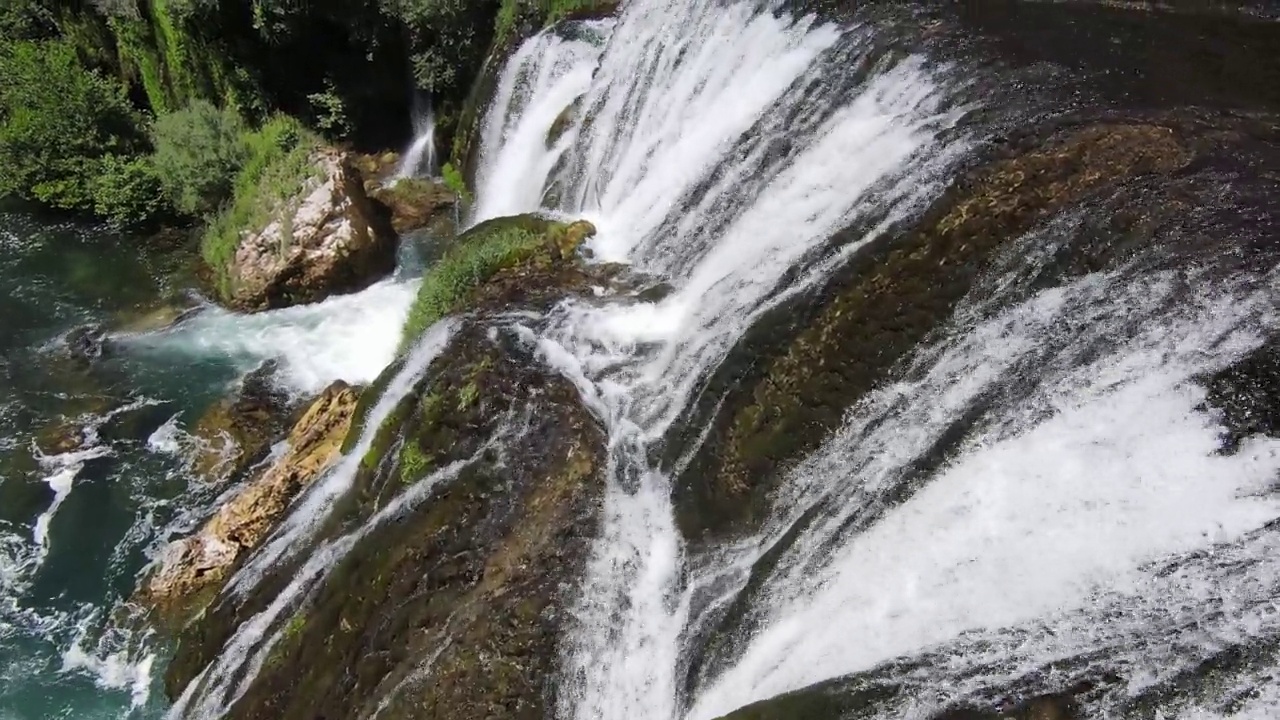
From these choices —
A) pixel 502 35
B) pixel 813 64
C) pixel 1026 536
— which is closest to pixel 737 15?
pixel 813 64

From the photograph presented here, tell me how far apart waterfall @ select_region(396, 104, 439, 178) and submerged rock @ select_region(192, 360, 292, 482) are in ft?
16.3

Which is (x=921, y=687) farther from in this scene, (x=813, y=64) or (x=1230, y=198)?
(x=813, y=64)

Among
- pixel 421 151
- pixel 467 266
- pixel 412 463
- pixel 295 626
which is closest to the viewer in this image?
pixel 295 626

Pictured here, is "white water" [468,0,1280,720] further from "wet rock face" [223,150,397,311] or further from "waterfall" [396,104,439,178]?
"waterfall" [396,104,439,178]

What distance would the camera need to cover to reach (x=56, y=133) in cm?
1505

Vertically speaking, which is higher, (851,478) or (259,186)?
(259,186)

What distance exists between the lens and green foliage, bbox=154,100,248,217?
14250 mm

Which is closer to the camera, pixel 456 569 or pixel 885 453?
pixel 885 453

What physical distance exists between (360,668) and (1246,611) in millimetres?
5802

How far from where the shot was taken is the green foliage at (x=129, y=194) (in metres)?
14.8

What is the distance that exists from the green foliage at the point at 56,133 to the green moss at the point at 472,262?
26.0ft

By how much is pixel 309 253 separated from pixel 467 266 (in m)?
3.88

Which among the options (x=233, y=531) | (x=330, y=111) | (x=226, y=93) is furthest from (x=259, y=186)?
(x=233, y=531)

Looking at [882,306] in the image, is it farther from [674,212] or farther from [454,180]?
[454,180]
